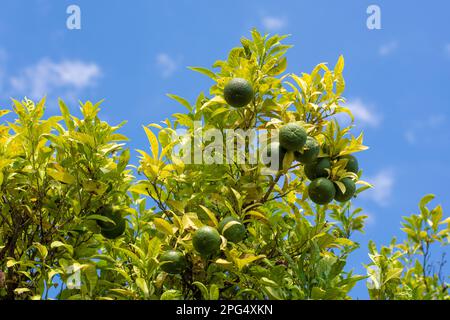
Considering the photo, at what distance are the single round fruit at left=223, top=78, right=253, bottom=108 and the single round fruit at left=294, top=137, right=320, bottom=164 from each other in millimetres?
422

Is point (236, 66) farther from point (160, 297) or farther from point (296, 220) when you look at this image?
point (160, 297)

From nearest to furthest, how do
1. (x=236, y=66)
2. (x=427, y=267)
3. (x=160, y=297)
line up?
(x=160, y=297)
(x=236, y=66)
(x=427, y=267)

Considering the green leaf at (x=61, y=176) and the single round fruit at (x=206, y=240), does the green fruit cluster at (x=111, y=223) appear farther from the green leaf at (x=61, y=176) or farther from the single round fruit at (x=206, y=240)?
the single round fruit at (x=206, y=240)

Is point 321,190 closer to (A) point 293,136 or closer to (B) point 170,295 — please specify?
Answer: (A) point 293,136

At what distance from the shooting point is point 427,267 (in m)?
4.86

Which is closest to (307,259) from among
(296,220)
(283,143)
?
(296,220)

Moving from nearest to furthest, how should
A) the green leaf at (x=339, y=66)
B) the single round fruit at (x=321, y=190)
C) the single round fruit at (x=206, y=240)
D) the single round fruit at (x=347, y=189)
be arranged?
1. the single round fruit at (x=206, y=240)
2. the single round fruit at (x=321, y=190)
3. the single round fruit at (x=347, y=189)
4. the green leaf at (x=339, y=66)

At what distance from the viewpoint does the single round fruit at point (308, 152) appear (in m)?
3.37

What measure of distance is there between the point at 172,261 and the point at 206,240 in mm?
238

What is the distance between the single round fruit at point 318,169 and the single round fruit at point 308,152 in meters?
0.09

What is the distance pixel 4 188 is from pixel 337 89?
6.89 feet

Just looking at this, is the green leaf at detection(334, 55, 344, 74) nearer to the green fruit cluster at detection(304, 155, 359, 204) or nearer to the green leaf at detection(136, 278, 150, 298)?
the green fruit cluster at detection(304, 155, 359, 204)

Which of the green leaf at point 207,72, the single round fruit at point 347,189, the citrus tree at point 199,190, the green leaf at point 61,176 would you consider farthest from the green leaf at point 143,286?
the green leaf at point 207,72

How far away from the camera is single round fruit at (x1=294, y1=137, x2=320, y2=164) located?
337 centimetres
